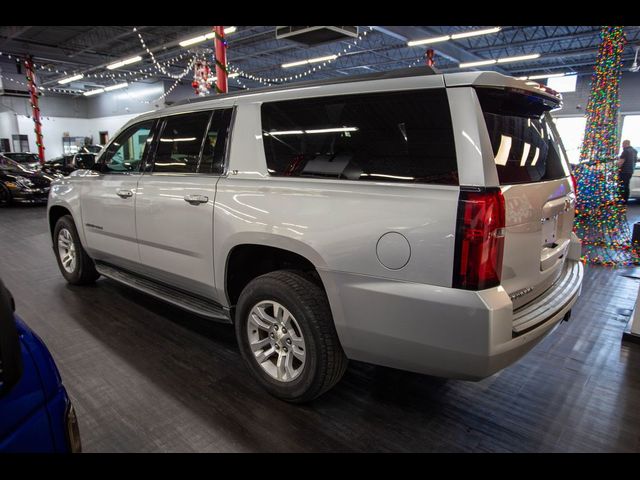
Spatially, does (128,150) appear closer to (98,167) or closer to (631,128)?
(98,167)

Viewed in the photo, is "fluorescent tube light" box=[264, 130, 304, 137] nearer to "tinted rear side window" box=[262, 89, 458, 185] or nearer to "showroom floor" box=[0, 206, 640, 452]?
"tinted rear side window" box=[262, 89, 458, 185]

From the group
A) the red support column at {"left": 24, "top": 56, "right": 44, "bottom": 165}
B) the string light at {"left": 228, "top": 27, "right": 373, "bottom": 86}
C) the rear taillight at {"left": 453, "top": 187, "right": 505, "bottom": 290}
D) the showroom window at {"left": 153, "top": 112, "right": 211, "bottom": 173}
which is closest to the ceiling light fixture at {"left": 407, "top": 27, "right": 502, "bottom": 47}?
the string light at {"left": 228, "top": 27, "right": 373, "bottom": 86}

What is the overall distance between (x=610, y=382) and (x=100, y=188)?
4.22 meters

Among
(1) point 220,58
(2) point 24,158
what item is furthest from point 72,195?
(2) point 24,158

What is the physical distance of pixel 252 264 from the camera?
2.69 meters

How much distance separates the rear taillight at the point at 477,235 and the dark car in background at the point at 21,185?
11.6 m

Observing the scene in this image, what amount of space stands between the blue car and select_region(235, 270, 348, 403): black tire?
3.95 ft

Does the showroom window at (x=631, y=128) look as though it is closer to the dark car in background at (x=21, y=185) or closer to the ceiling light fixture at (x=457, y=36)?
the ceiling light fixture at (x=457, y=36)

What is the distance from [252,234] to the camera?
7.73ft

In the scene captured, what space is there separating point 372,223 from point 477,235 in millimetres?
463

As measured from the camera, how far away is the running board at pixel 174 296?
2730mm

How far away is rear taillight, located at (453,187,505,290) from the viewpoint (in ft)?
5.52

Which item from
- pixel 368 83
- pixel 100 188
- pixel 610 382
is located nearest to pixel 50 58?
pixel 100 188

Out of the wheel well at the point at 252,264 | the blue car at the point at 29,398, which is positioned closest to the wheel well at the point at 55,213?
the wheel well at the point at 252,264
